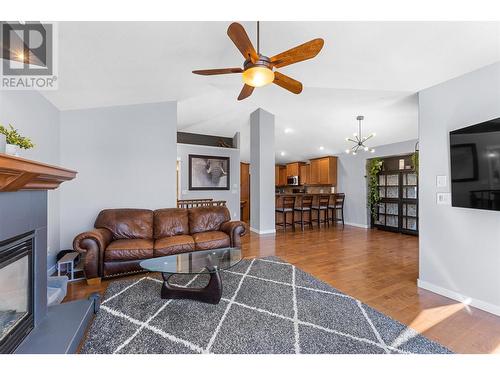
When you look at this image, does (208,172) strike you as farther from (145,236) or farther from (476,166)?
(476,166)

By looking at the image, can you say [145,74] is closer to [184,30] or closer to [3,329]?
[184,30]

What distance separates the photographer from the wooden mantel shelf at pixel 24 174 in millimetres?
1126

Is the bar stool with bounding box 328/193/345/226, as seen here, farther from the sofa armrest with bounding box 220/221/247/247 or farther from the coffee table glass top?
the coffee table glass top

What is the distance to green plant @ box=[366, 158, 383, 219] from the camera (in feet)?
20.3

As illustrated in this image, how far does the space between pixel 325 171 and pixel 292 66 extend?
5.21m

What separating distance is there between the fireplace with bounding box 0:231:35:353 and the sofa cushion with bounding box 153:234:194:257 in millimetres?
1371

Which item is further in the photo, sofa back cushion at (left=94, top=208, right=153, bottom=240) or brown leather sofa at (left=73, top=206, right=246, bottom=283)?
sofa back cushion at (left=94, top=208, right=153, bottom=240)

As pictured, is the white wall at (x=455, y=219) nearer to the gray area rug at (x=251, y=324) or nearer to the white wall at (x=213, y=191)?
the gray area rug at (x=251, y=324)

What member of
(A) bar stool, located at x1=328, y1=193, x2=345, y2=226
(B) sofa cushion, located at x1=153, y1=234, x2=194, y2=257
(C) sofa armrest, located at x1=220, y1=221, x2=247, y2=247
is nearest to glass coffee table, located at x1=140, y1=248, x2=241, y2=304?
(B) sofa cushion, located at x1=153, y1=234, x2=194, y2=257

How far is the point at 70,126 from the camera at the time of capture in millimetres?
3285

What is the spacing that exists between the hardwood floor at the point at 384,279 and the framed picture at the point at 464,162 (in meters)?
1.28

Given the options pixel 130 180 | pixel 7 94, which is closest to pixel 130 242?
pixel 130 180
